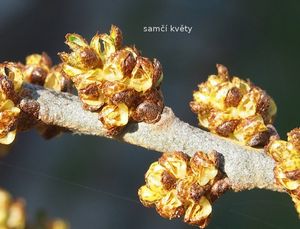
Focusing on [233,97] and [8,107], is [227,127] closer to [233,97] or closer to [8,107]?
[233,97]

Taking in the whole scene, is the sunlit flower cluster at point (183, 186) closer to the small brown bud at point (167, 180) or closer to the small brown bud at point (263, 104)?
the small brown bud at point (167, 180)

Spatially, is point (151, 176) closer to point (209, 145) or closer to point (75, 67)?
point (209, 145)

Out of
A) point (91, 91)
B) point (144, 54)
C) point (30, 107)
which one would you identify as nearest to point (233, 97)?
point (91, 91)

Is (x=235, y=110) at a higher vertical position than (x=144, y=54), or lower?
higher

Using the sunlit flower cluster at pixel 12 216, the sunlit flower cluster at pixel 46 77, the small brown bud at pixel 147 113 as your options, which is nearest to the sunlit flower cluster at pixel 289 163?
the small brown bud at pixel 147 113

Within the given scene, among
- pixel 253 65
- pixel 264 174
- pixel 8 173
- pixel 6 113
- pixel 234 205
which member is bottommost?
pixel 8 173

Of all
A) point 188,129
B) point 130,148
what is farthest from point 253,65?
point 188,129
